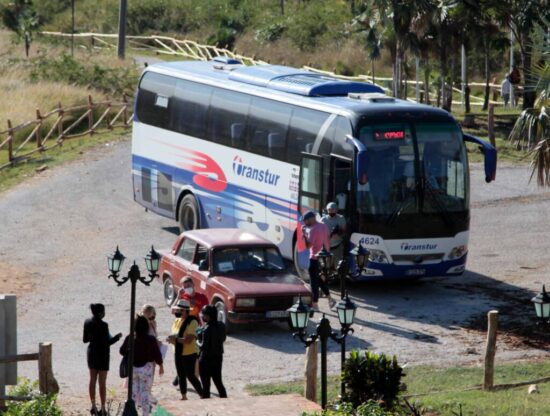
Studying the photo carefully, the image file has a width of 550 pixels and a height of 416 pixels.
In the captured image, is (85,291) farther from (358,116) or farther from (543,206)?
(543,206)

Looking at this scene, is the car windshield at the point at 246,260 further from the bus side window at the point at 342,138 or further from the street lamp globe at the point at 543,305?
the street lamp globe at the point at 543,305

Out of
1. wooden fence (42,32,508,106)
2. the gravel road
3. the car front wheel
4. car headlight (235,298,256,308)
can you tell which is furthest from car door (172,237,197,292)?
wooden fence (42,32,508,106)

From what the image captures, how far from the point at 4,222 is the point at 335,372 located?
14.2 m

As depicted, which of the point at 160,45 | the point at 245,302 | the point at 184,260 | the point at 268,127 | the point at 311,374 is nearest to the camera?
the point at 311,374

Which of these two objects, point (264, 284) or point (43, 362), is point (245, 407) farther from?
point (264, 284)

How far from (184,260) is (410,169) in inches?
173

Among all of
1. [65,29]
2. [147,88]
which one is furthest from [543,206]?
[65,29]

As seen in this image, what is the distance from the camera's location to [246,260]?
21312 millimetres

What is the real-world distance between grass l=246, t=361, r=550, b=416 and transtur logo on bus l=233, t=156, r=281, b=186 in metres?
7.21

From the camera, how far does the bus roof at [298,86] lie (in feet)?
76.8

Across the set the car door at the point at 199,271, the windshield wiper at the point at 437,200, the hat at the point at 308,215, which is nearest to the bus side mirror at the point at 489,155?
the windshield wiper at the point at 437,200

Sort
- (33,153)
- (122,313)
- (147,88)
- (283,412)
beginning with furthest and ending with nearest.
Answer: (33,153)
(147,88)
(122,313)
(283,412)

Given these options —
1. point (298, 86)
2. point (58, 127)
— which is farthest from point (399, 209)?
point (58, 127)

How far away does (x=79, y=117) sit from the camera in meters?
45.6
